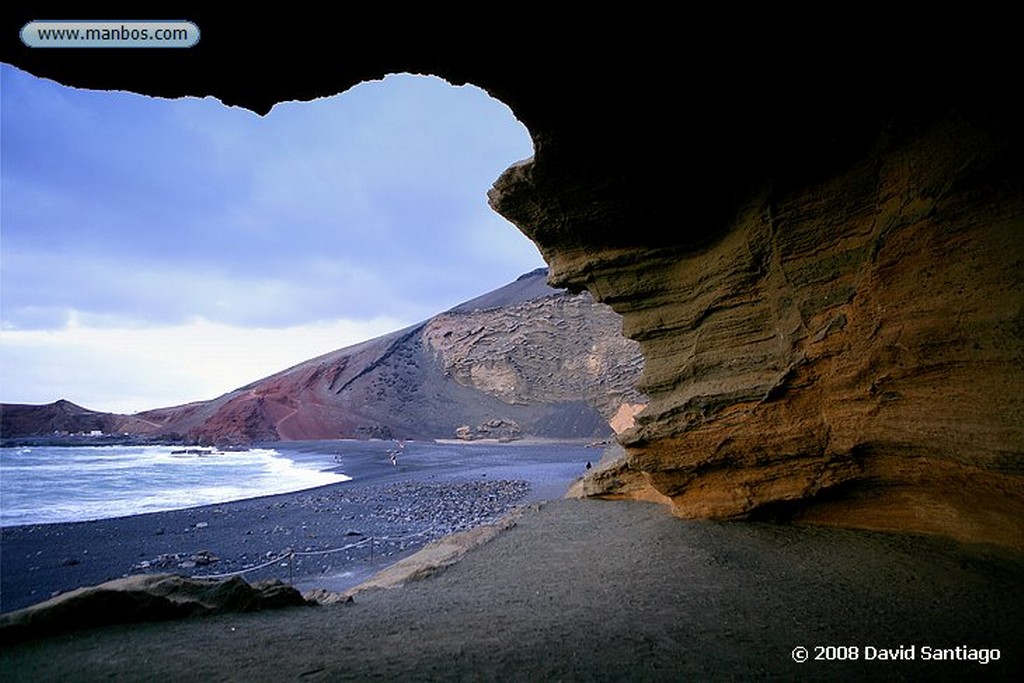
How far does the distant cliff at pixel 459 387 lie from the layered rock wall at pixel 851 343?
37.5 metres

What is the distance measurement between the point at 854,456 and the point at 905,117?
3149 millimetres

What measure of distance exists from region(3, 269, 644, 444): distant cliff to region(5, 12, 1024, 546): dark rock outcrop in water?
124ft

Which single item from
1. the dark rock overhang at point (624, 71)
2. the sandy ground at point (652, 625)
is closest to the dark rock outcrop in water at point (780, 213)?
the dark rock overhang at point (624, 71)

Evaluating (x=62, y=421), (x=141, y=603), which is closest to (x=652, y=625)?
(x=141, y=603)

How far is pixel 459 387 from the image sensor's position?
55.7 metres

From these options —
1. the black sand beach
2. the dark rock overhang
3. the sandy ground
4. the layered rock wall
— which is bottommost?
the black sand beach

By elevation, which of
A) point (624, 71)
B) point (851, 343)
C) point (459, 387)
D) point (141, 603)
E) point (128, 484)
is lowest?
point (128, 484)

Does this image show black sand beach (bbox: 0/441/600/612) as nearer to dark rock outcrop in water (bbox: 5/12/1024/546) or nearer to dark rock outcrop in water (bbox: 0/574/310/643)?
dark rock outcrop in water (bbox: 0/574/310/643)

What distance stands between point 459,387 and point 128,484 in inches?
1379

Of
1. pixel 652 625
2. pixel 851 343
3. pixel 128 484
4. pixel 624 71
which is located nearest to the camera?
pixel 624 71

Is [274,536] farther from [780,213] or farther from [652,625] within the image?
[780,213]

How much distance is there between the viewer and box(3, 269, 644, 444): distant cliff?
1849 inches

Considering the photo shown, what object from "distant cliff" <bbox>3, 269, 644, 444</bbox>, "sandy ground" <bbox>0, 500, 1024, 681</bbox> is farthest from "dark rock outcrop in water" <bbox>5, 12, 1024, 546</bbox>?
"distant cliff" <bbox>3, 269, 644, 444</bbox>

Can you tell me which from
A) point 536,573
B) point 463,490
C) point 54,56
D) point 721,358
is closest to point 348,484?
point 463,490
